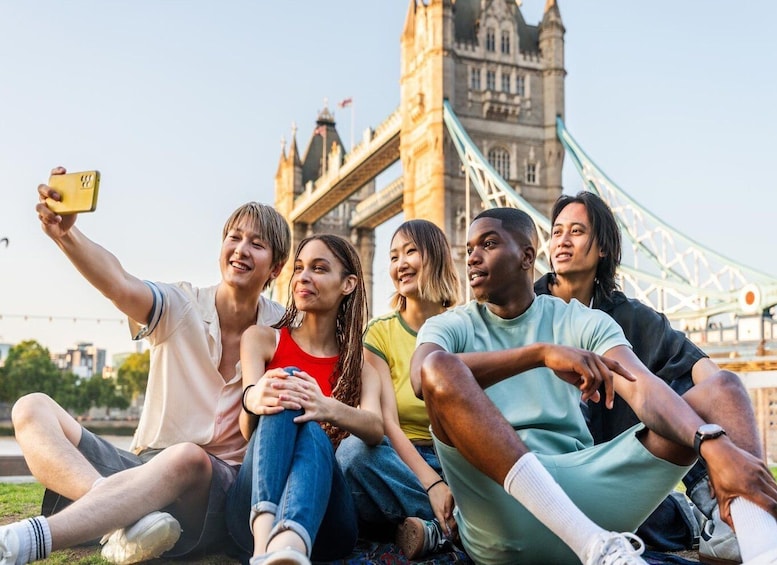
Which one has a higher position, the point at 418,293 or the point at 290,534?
the point at 418,293

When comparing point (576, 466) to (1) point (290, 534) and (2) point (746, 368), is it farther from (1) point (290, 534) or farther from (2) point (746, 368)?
(2) point (746, 368)

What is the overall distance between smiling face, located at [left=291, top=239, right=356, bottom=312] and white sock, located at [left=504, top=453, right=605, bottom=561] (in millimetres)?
1008

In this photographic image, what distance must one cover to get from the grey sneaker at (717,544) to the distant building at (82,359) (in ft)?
284

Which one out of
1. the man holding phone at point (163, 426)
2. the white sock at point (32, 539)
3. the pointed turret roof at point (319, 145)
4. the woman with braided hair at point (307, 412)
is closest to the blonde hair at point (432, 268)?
the woman with braided hair at point (307, 412)

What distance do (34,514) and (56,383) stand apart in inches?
1602

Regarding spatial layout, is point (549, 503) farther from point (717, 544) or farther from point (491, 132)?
point (491, 132)

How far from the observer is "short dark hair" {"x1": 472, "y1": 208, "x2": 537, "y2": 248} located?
227 centimetres

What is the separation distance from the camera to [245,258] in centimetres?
266

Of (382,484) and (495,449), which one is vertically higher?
(495,449)

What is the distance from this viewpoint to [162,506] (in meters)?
2.13

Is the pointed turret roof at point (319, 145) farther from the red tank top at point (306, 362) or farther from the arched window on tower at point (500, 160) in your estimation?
the red tank top at point (306, 362)

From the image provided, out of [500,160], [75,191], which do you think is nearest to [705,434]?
[75,191]

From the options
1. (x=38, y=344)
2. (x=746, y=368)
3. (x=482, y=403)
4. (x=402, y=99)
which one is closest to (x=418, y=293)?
(x=482, y=403)

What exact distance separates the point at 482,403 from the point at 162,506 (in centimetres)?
88
